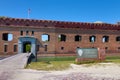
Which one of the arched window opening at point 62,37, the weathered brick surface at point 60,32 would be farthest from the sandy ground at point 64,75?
the arched window opening at point 62,37

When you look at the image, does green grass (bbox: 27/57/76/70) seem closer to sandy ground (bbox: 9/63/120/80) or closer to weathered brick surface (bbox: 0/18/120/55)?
sandy ground (bbox: 9/63/120/80)

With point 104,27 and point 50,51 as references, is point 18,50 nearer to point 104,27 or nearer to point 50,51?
point 50,51

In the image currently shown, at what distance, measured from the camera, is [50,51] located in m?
38.7

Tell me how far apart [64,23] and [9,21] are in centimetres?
885

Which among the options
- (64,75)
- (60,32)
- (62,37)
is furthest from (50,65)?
(62,37)

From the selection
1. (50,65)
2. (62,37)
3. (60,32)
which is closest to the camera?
(50,65)

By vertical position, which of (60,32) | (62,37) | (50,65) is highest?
(60,32)

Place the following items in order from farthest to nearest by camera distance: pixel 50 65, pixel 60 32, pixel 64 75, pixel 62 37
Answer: pixel 62 37
pixel 60 32
pixel 50 65
pixel 64 75

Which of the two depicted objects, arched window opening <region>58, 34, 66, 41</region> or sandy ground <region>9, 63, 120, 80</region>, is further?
arched window opening <region>58, 34, 66, 41</region>

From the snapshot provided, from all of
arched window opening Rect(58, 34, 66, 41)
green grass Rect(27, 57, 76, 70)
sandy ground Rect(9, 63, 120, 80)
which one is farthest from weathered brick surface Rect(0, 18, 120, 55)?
sandy ground Rect(9, 63, 120, 80)

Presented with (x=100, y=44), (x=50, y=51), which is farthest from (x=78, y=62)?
(x=100, y=44)

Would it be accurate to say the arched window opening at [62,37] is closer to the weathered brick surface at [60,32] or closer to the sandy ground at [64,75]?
the weathered brick surface at [60,32]

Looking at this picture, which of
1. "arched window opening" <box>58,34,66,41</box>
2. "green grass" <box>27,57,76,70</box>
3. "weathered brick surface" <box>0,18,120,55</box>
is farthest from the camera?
"arched window opening" <box>58,34,66,41</box>

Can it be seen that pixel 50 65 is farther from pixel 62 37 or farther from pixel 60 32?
pixel 62 37
